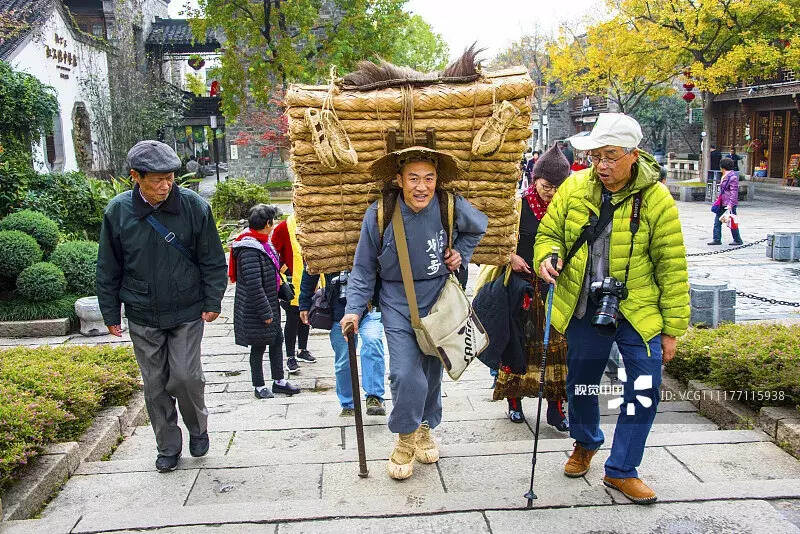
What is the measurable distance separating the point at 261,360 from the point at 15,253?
4373 millimetres

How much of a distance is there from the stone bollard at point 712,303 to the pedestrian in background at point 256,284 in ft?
13.3

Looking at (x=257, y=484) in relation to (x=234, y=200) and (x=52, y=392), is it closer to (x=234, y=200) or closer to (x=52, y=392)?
(x=52, y=392)

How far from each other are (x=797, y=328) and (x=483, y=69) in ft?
11.1

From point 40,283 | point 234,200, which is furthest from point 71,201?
point 234,200

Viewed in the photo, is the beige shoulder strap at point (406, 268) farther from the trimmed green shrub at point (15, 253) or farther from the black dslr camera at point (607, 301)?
the trimmed green shrub at point (15, 253)

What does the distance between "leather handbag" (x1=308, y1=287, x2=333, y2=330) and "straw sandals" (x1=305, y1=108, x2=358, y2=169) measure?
1.44 metres

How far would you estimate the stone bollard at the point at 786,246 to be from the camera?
12.4 meters

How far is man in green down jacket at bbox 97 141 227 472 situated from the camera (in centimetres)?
414

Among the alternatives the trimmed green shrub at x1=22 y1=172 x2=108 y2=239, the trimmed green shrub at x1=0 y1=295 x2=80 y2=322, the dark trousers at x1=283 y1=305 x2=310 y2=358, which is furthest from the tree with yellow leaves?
the trimmed green shrub at x1=0 y1=295 x2=80 y2=322

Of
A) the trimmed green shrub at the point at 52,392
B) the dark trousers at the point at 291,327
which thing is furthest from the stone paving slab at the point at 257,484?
the dark trousers at the point at 291,327

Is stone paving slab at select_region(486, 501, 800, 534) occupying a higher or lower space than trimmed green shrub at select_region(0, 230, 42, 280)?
lower

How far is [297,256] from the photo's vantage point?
6.46 m

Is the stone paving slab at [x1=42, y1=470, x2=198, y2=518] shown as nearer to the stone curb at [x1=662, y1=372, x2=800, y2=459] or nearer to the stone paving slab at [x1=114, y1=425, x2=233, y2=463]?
the stone paving slab at [x1=114, y1=425, x2=233, y2=463]

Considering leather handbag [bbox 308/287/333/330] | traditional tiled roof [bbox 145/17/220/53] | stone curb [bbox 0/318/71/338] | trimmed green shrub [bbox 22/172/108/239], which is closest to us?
leather handbag [bbox 308/287/333/330]
